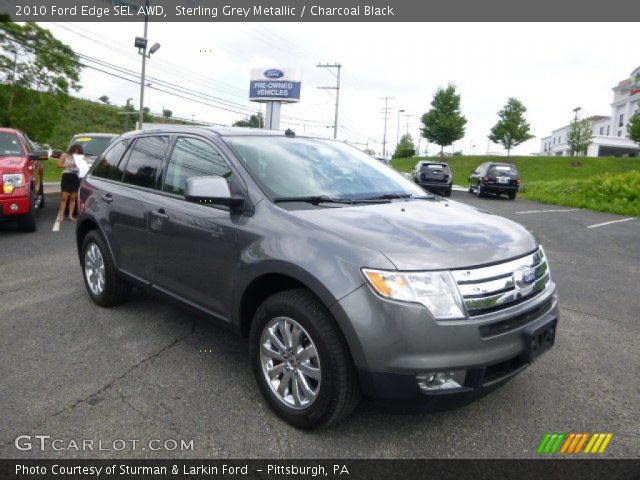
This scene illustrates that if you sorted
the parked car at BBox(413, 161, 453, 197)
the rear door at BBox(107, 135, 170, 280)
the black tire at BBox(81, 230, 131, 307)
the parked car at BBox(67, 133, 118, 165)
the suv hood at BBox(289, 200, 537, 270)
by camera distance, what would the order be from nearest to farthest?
the suv hood at BBox(289, 200, 537, 270), the rear door at BBox(107, 135, 170, 280), the black tire at BBox(81, 230, 131, 307), the parked car at BBox(67, 133, 118, 165), the parked car at BBox(413, 161, 453, 197)

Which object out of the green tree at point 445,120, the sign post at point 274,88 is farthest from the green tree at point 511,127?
the sign post at point 274,88

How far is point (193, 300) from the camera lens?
11.5ft

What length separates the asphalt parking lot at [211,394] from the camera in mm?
2686

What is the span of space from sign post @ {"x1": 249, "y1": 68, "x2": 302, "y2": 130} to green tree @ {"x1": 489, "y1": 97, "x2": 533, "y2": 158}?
19860 millimetres

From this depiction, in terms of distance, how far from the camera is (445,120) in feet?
152

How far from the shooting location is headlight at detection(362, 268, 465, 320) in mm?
2371

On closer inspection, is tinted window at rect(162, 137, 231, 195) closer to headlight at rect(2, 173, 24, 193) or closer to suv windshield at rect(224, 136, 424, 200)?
suv windshield at rect(224, 136, 424, 200)

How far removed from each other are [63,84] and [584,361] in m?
25.7

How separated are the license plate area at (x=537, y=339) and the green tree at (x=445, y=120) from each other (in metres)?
46.0

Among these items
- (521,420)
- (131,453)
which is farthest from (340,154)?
(131,453)

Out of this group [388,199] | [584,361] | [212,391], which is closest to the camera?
[212,391]

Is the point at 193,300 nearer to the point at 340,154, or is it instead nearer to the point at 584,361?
the point at 340,154

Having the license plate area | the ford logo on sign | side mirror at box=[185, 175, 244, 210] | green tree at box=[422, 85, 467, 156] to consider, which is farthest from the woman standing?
green tree at box=[422, 85, 467, 156]

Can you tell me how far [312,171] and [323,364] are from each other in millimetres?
1511
